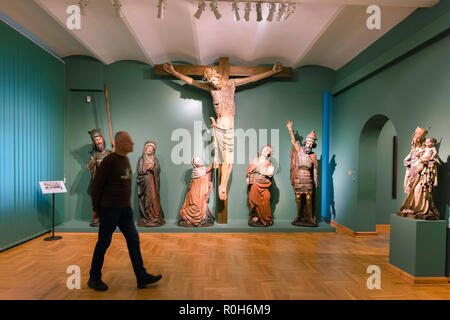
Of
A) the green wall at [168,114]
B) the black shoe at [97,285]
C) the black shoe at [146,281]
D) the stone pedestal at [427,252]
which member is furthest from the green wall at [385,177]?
the black shoe at [97,285]

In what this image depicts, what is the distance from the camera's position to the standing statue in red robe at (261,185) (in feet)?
17.7

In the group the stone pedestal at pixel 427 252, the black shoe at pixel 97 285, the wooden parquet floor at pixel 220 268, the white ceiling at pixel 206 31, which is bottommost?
the wooden parquet floor at pixel 220 268

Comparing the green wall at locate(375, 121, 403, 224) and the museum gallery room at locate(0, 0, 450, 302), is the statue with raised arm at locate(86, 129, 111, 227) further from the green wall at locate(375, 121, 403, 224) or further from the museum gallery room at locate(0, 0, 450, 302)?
the green wall at locate(375, 121, 403, 224)

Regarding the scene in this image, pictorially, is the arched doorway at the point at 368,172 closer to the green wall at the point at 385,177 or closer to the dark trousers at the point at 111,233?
the green wall at the point at 385,177

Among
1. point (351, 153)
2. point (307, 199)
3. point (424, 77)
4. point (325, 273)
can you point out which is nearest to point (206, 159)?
point (307, 199)

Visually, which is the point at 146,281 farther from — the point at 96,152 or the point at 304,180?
the point at 304,180

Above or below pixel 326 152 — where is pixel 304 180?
below

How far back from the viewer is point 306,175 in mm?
5309

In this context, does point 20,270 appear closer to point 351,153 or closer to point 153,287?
point 153,287

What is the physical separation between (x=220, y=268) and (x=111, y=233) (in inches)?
58.2

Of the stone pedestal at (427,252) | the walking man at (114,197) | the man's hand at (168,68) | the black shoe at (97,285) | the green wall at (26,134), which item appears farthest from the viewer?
the man's hand at (168,68)

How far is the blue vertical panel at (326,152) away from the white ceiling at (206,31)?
85 cm

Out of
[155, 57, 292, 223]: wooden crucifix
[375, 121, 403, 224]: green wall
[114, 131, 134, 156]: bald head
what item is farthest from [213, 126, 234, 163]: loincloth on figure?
[375, 121, 403, 224]: green wall

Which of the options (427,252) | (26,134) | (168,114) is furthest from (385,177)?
(26,134)
